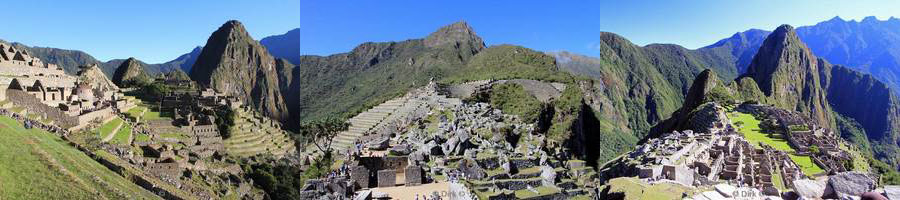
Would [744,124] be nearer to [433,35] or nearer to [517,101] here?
[517,101]

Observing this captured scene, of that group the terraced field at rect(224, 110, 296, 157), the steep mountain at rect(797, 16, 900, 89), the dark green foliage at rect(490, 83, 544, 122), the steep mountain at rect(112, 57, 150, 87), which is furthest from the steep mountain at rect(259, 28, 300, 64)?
the steep mountain at rect(797, 16, 900, 89)

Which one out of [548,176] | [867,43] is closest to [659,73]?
[867,43]

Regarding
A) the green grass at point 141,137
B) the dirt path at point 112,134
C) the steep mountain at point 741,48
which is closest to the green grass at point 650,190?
the dirt path at point 112,134

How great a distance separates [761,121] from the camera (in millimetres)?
15078

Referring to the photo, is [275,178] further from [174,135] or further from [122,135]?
[122,135]

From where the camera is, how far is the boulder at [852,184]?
4.42 m

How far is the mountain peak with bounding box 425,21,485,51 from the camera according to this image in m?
6.70

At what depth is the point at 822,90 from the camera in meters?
40.8

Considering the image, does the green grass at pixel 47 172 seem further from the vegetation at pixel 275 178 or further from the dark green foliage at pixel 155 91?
the dark green foliage at pixel 155 91

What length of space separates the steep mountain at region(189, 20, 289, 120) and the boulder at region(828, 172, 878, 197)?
165ft

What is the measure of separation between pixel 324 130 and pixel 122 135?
934 cm

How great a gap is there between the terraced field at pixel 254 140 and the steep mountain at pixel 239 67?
89.7 ft

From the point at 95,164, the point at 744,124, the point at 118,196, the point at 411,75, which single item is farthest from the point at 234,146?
the point at 744,124

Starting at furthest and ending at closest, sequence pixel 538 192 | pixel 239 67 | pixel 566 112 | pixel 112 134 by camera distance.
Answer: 1. pixel 239 67
2. pixel 112 134
3. pixel 566 112
4. pixel 538 192
